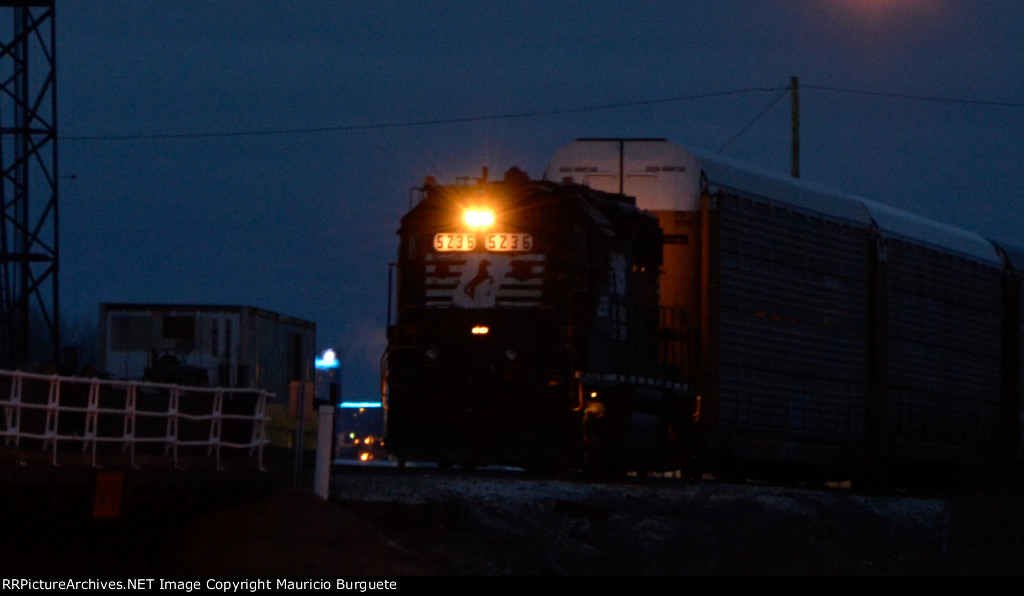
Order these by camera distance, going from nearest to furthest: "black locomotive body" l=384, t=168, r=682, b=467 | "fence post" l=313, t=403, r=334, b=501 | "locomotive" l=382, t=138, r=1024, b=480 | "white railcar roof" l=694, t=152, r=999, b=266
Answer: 1. "fence post" l=313, t=403, r=334, b=501
2. "black locomotive body" l=384, t=168, r=682, b=467
3. "locomotive" l=382, t=138, r=1024, b=480
4. "white railcar roof" l=694, t=152, r=999, b=266

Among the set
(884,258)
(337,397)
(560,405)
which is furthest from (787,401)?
(337,397)

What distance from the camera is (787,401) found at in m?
24.7

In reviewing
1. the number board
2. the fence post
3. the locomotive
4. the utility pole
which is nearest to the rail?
the fence post

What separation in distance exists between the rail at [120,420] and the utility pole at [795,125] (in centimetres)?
2383

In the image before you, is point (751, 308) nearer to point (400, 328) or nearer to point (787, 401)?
point (787, 401)

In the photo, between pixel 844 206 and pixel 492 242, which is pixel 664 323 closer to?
pixel 492 242

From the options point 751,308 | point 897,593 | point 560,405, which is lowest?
point 897,593

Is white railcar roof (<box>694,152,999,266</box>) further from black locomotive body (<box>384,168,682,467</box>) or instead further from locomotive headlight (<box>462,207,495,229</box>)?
locomotive headlight (<box>462,207,495,229</box>)

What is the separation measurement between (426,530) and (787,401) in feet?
31.4

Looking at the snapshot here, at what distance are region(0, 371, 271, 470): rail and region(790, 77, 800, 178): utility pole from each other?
78.2 feet

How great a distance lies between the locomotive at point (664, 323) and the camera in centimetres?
2100

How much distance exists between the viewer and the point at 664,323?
22.7m

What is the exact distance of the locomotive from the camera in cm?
2100

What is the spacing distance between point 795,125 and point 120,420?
2740cm
